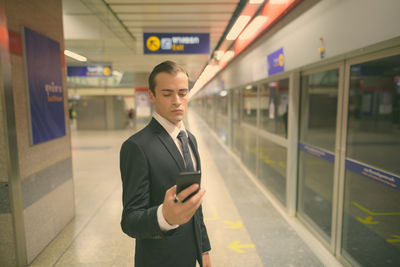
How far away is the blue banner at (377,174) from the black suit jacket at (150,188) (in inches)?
70.3

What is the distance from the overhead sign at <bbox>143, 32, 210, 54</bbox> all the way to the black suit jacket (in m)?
4.73

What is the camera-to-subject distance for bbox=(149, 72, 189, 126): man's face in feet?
3.61

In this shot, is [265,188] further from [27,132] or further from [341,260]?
[27,132]

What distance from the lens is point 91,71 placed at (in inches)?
392

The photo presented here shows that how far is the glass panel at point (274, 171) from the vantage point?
5.02 metres

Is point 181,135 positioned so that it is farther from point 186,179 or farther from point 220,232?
point 220,232

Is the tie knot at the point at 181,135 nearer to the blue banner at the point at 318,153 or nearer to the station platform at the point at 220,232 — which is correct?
the station platform at the point at 220,232

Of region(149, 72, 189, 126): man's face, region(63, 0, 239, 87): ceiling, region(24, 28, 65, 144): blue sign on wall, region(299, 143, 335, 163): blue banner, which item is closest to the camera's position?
region(149, 72, 189, 126): man's face

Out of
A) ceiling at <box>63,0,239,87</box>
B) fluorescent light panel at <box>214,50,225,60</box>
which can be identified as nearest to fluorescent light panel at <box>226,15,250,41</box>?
ceiling at <box>63,0,239,87</box>

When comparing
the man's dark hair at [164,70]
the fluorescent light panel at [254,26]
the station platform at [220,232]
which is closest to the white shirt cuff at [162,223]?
the man's dark hair at [164,70]

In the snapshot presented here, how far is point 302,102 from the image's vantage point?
357cm

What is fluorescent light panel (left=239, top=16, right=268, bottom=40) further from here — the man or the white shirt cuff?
the white shirt cuff

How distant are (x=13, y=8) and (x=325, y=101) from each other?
20.8 meters

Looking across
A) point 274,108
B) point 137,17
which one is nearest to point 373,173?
point 137,17
